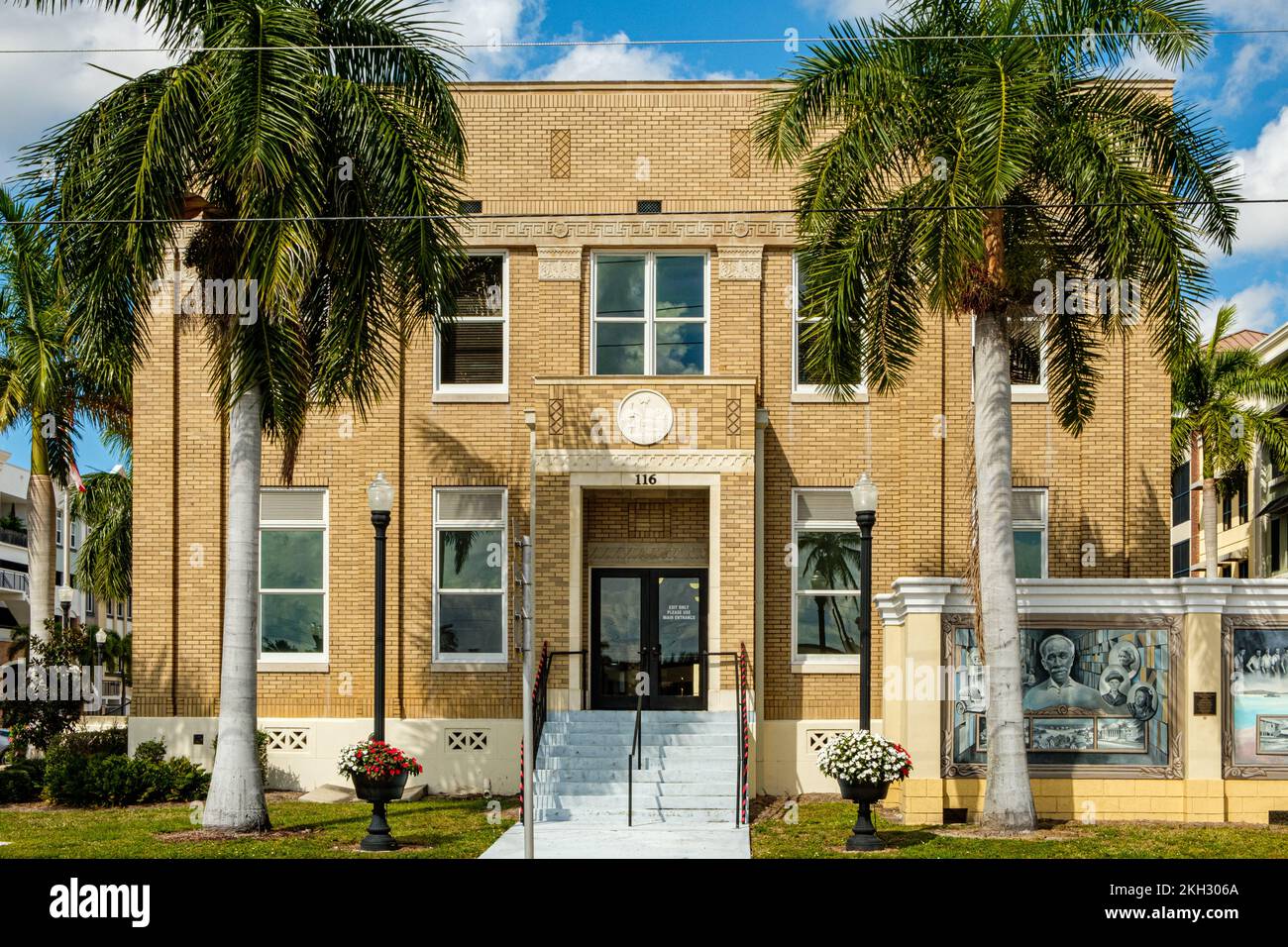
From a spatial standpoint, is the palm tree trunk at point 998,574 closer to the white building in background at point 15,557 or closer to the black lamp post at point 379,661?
the black lamp post at point 379,661

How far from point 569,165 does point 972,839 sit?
1205cm

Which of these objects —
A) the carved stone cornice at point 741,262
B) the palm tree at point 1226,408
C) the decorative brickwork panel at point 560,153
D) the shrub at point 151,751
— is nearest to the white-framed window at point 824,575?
the carved stone cornice at point 741,262

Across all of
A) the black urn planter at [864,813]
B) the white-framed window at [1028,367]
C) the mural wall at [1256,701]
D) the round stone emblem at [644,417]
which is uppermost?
the white-framed window at [1028,367]

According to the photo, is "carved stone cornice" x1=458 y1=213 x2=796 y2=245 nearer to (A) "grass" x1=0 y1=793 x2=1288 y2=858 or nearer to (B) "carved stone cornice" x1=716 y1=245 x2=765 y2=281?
(B) "carved stone cornice" x1=716 y1=245 x2=765 y2=281

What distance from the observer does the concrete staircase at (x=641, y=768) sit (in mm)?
19297

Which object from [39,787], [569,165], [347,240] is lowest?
[39,787]

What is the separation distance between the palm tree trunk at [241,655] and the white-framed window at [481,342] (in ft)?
17.9

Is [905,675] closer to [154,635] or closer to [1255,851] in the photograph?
[1255,851]

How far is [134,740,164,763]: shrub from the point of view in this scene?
73.6 ft

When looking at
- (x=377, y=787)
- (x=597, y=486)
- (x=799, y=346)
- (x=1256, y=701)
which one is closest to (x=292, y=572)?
(x=597, y=486)

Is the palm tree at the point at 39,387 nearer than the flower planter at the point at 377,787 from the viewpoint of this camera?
No

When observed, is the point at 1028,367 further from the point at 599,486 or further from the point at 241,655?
the point at 241,655

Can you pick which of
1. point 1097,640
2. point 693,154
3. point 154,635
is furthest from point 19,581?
point 1097,640

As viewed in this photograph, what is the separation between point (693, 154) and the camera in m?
23.3
